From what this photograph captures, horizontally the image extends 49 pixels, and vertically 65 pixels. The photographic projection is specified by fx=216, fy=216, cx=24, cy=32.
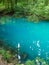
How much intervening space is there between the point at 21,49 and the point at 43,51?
117 cm

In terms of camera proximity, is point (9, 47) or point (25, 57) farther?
point (9, 47)

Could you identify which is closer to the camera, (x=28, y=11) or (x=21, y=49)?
(x=21, y=49)

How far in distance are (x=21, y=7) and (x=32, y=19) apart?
5790mm

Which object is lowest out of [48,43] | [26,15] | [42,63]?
[26,15]

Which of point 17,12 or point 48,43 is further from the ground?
point 48,43

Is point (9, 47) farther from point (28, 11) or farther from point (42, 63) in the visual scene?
point (28, 11)

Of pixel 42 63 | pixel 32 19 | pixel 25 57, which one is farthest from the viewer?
pixel 32 19

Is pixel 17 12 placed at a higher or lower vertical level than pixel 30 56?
lower

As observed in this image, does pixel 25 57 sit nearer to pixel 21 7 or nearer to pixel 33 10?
pixel 33 10

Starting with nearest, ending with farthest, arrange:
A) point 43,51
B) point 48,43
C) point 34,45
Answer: point 43,51 < point 34,45 < point 48,43

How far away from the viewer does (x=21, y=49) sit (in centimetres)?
1135

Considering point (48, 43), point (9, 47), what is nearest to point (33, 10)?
point (48, 43)

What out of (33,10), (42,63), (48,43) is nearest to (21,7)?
(33,10)

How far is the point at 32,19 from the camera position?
2497 centimetres
